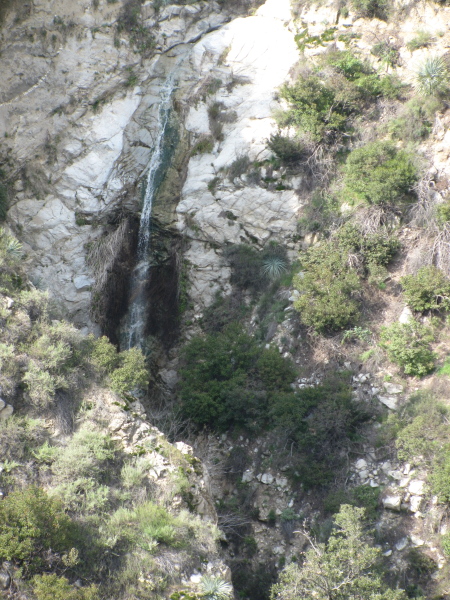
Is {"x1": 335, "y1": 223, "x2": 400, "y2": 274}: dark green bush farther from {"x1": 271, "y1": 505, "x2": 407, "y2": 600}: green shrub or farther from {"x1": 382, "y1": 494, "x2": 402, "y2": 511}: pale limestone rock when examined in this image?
{"x1": 271, "y1": 505, "x2": 407, "y2": 600}: green shrub

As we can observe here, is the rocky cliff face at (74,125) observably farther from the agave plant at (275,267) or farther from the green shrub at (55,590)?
the green shrub at (55,590)

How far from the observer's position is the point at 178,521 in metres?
10.0

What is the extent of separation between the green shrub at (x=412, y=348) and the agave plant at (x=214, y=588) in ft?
21.2

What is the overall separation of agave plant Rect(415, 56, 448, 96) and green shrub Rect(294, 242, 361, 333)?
206 inches

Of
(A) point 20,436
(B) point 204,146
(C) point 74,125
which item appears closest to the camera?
(A) point 20,436

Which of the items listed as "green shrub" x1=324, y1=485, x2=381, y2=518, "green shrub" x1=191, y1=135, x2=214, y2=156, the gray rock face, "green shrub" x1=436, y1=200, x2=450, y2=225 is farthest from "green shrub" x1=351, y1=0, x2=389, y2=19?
the gray rock face

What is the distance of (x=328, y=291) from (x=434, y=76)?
6.86 meters

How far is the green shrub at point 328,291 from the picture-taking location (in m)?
14.0

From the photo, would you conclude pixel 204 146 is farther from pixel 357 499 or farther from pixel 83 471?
pixel 357 499

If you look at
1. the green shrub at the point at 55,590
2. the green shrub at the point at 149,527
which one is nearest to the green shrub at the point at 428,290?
the green shrub at the point at 149,527

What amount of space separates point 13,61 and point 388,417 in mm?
15600

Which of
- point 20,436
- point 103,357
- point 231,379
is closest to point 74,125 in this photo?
point 103,357

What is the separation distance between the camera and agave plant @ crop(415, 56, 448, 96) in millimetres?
15016

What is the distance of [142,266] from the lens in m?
18.5
